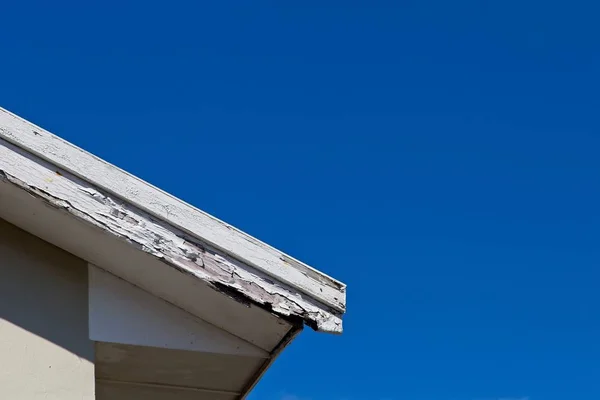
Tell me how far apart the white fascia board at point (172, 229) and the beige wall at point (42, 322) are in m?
0.30

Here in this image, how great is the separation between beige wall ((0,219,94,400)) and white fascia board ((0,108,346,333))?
0.30m

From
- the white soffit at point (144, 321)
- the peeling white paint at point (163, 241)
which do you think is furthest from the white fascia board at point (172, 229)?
the white soffit at point (144, 321)

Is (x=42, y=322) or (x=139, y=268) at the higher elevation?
(x=139, y=268)

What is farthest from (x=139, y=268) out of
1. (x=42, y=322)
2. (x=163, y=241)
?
(x=42, y=322)

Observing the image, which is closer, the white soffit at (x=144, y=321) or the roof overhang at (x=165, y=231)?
the roof overhang at (x=165, y=231)

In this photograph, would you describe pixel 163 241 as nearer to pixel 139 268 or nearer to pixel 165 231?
pixel 165 231

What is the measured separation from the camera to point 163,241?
8.05 feet

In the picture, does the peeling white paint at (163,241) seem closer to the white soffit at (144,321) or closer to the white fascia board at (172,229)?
the white fascia board at (172,229)

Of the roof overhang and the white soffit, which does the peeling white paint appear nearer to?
the roof overhang

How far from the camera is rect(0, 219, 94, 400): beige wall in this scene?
244 cm

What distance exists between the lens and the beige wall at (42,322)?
2443 mm

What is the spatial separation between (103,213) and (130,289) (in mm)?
353

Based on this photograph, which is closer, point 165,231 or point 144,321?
point 165,231

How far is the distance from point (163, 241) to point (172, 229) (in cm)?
5
